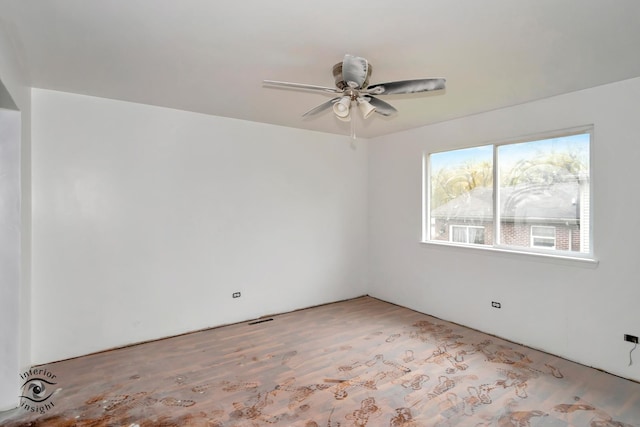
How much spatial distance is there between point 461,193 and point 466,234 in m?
0.55

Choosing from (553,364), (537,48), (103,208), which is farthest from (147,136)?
(553,364)

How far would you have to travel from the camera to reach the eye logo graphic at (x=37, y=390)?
2.51 metres

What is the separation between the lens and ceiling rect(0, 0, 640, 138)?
1.86m

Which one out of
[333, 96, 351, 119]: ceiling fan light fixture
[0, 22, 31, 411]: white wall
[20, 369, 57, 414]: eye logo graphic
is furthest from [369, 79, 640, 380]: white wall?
[0, 22, 31, 411]: white wall

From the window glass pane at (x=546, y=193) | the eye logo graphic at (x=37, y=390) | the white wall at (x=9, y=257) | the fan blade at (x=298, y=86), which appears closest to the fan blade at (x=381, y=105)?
the fan blade at (x=298, y=86)

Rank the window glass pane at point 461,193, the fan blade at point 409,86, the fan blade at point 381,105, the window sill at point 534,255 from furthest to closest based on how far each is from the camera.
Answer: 1. the window glass pane at point 461,193
2. the window sill at point 534,255
3. the fan blade at point 381,105
4. the fan blade at point 409,86

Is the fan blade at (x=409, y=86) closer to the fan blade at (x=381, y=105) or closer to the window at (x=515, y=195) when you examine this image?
the fan blade at (x=381, y=105)

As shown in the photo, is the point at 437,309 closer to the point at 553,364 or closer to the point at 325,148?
the point at 553,364

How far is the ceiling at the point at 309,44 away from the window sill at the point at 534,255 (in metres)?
1.65

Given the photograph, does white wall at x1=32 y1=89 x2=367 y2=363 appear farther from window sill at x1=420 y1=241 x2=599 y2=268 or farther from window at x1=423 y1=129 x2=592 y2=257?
window sill at x1=420 y1=241 x2=599 y2=268

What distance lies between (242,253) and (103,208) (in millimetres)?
1651

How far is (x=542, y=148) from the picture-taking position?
3561mm

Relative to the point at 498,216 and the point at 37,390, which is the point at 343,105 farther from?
the point at 37,390

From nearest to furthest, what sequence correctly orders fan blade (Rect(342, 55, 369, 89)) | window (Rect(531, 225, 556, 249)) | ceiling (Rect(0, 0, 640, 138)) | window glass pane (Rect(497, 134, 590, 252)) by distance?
ceiling (Rect(0, 0, 640, 138)) < fan blade (Rect(342, 55, 369, 89)) < window glass pane (Rect(497, 134, 590, 252)) < window (Rect(531, 225, 556, 249))
